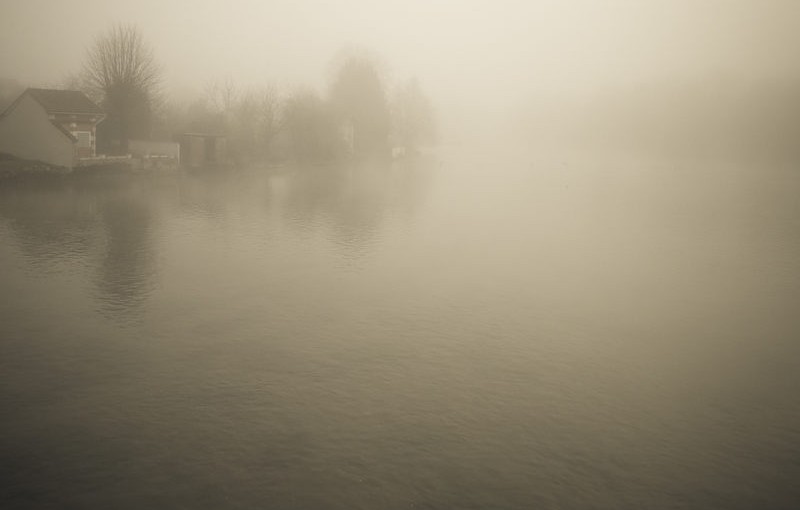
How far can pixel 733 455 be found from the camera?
13.9 meters

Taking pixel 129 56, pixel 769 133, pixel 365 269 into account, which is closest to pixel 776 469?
pixel 365 269

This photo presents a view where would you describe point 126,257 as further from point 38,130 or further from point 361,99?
point 361,99

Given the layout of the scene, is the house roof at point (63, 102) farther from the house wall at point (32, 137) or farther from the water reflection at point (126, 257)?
the water reflection at point (126, 257)

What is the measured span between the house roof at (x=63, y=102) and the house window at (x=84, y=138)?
6.51 feet

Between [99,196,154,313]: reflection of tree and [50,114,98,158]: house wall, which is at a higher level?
[50,114,98,158]: house wall

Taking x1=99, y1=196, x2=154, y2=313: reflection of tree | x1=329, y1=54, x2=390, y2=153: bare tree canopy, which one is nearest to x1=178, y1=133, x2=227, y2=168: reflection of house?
x1=99, y1=196, x2=154, y2=313: reflection of tree

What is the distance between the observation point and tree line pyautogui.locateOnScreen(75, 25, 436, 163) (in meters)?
66.0

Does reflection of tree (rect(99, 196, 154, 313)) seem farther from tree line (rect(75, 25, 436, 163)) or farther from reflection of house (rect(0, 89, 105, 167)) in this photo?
tree line (rect(75, 25, 436, 163))

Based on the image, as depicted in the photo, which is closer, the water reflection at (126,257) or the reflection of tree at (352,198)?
the water reflection at (126,257)

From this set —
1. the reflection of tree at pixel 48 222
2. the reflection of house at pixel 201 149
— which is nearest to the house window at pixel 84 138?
the reflection of tree at pixel 48 222

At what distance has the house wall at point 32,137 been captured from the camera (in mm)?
49250

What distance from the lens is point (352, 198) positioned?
52.8 metres

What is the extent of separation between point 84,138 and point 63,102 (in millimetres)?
3760

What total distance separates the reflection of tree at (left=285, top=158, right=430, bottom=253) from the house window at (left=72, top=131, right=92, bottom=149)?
2031 centimetres
